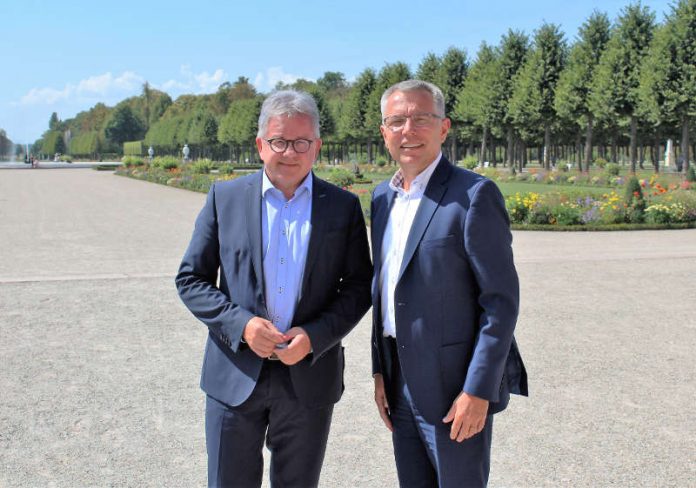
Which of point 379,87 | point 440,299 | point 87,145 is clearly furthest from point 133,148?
point 440,299

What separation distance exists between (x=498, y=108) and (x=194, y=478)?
138 ft

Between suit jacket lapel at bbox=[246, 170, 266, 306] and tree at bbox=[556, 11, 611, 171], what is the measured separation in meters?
36.7

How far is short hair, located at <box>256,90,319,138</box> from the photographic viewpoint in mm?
2303

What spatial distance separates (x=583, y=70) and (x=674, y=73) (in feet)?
21.6

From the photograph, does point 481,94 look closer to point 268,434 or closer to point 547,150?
point 547,150

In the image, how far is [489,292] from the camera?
2141mm

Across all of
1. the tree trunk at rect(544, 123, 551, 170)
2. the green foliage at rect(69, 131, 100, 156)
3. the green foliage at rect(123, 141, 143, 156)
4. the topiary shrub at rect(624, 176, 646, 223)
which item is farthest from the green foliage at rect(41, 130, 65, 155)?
the topiary shrub at rect(624, 176, 646, 223)

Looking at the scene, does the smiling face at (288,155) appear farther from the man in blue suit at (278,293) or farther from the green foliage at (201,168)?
the green foliage at (201,168)

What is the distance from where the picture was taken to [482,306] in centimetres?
218

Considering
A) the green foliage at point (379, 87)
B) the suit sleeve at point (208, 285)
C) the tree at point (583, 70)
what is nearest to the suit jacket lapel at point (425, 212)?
the suit sleeve at point (208, 285)

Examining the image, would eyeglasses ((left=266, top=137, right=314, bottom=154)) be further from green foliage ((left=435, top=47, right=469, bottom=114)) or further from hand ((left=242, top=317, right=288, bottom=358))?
green foliage ((left=435, top=47, right=469, bottom=114))

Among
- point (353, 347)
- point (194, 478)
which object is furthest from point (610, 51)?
point (194, 478)

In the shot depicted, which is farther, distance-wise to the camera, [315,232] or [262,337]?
[315,232]

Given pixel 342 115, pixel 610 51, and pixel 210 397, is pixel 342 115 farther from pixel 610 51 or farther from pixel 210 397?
pixel 210 397
